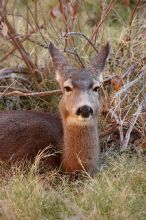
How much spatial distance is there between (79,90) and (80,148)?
58 cm

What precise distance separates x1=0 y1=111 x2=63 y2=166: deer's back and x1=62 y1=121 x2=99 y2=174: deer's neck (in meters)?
0.21

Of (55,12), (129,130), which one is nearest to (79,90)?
(129,130)

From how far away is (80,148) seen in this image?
6293 millimetres

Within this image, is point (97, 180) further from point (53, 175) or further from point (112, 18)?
point (112, 18)

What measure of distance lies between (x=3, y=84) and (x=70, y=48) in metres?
0.85

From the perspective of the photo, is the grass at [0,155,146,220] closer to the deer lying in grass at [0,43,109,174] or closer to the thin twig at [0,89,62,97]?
the deer lying in grass at [0,43,109,174]

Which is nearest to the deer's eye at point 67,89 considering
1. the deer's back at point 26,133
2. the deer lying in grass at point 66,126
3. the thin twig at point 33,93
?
the deer lying in grass at point 66,126

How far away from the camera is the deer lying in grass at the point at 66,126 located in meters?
6.04

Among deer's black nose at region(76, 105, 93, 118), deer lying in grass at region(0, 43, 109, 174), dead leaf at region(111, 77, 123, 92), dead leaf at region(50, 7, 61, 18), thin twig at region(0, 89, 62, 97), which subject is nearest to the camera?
deer's black nose at region(76, 105, 93, 118)

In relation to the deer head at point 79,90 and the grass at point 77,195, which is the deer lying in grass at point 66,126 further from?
the grass at point 77,195

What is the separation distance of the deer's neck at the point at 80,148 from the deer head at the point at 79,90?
0.38 ft

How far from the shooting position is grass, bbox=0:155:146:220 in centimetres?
506

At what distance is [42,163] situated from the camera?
6.32m

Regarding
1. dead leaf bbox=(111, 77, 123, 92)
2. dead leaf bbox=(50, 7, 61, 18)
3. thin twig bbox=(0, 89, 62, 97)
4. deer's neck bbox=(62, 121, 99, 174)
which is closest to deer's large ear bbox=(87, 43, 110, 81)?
dead leaf bbox=(111, 77, 123, 92)
